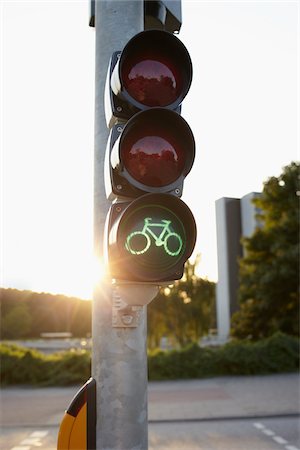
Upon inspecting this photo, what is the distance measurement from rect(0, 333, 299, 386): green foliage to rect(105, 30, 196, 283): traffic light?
12474mm

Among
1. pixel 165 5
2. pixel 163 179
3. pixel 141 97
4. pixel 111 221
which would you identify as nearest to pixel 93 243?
pixel 111 221

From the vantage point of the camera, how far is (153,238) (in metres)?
1.75

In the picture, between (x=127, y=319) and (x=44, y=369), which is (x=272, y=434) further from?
(x=44, y=369)

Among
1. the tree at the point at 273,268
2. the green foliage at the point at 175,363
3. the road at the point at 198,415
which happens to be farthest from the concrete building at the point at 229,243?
the road at the point at 198,415

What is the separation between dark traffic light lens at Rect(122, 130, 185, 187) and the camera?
180 cm

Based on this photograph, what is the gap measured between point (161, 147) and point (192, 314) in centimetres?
1992

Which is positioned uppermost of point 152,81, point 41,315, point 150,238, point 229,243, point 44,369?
point 229,243

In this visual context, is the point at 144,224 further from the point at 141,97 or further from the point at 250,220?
the point at 250,220

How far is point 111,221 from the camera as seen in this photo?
1.74 metres

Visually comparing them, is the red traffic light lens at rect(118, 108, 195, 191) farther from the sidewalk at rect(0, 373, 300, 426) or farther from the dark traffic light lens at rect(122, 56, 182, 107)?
the sidewalk at rect(0, 373, 300, 426)

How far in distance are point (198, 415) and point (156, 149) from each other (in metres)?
8.27

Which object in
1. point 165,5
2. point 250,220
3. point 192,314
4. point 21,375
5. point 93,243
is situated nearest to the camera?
point 93,243

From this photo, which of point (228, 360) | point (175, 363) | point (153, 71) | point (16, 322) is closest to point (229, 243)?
point (16, 322)

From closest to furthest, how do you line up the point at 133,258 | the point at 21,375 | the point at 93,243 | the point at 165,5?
the point at 133,258 < the point at 93,243 < the point at 165,5 < the point at 21,375
